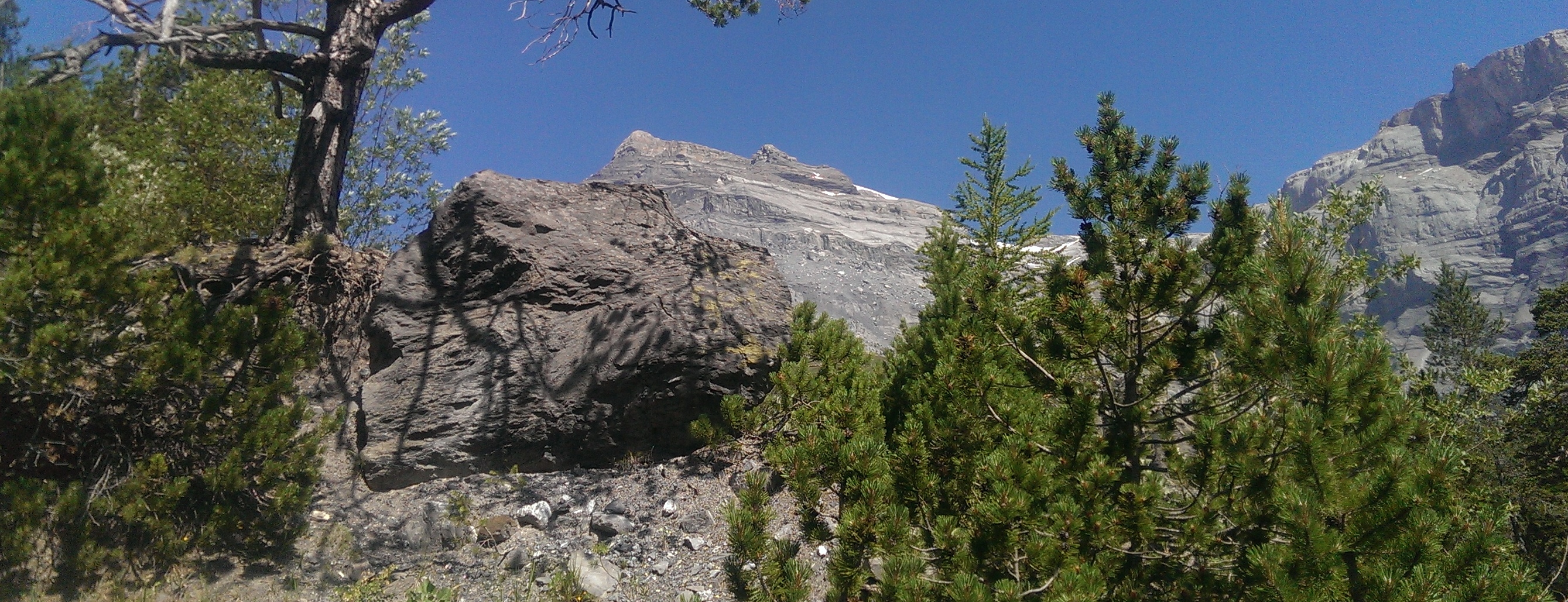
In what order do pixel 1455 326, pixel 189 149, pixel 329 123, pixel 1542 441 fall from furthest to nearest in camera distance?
pixel 1455 326 < pixel 1542 441 < pixel 189 149 < pixel 329 123

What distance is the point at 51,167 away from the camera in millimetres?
4090

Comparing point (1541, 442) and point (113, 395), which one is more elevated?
point (113, 395)

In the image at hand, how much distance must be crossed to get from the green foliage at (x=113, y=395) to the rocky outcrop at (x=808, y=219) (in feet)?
13.3

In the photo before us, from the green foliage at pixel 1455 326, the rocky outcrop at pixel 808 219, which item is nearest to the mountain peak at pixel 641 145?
the rocky outcrop at pixel 808 219

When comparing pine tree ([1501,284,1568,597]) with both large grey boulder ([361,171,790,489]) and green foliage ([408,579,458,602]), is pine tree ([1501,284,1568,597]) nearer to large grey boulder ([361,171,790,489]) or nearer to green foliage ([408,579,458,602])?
large grey boulder ([361,171,790,489])

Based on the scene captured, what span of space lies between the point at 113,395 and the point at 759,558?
171 inches

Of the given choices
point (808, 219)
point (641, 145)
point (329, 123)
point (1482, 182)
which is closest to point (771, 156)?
point (641, 145)

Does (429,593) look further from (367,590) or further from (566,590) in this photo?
(566,590)

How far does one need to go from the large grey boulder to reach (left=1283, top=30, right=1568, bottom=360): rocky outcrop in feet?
361

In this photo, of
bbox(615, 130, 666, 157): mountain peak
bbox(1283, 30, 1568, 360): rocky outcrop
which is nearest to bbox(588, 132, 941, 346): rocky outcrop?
bbox(615, 130, 666, 157): mountain peak

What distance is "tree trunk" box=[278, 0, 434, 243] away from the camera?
289 inches

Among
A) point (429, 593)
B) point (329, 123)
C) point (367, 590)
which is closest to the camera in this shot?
point (429, 593)

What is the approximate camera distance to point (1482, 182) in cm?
13388

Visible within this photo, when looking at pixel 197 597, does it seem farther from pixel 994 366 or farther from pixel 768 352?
pixel 994 366
